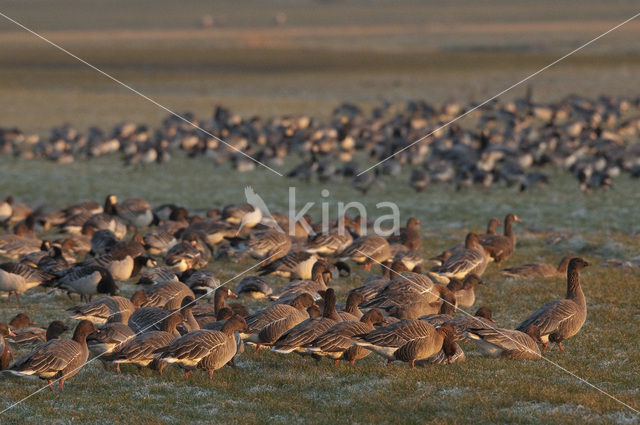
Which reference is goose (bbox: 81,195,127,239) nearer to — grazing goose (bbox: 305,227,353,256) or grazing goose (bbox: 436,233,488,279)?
grazing goose (bbox: 305,227,353,256)

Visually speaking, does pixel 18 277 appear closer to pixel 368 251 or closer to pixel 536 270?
pixel 368 251

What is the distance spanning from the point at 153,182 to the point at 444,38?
386ft

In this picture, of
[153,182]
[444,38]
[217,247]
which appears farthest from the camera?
[444,38]

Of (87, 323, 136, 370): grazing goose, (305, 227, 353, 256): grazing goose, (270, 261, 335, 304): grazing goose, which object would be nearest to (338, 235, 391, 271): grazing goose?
(305, 227, 353, 256): grazing goose

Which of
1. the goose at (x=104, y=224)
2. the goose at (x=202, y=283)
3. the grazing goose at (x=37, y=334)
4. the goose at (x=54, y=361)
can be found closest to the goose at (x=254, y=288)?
the goose at (x=202, y=283)

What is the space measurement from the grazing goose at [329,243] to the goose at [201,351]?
29.1 ft

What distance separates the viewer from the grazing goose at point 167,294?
17.6 meters

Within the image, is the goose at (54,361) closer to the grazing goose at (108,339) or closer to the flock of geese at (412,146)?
the grazing goose at (108,339)

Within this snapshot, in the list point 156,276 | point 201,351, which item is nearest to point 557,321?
point 201,351

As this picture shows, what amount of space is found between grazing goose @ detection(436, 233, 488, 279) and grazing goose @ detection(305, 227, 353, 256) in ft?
11.3

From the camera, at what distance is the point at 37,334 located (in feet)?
51.3

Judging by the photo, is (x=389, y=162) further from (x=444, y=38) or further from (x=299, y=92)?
(x=444, y=38)

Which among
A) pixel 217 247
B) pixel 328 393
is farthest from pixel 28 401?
pixel 217 247

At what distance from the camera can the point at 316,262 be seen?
20.2 m
